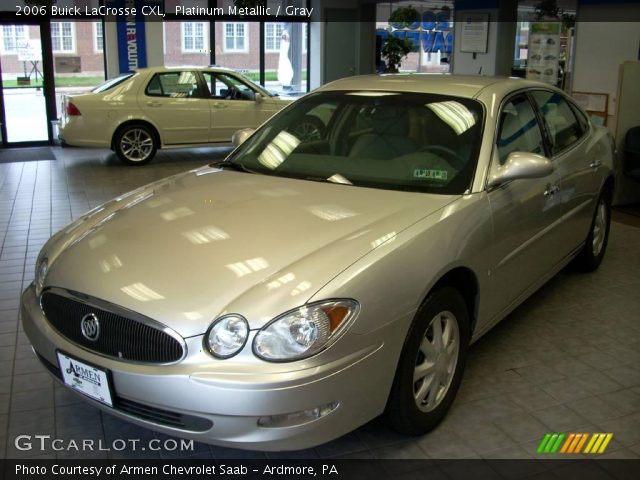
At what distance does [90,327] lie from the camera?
2.52 m

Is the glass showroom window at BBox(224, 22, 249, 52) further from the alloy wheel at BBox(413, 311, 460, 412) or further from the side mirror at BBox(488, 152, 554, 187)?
the alloy wheel at BBox(413, 311, 460, 412)

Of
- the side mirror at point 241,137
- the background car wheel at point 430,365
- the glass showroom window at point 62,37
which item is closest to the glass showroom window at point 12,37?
the glass showroom window at point 62,37

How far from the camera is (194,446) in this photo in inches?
113

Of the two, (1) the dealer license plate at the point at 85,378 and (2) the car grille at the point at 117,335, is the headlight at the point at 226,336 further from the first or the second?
(1) the dealer license plate at the point at 85,378

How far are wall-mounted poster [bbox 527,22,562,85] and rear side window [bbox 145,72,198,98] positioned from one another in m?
5.34

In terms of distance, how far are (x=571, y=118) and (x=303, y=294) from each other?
2.89m

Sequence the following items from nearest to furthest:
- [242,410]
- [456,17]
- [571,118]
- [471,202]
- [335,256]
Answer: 1. [242,410]
2. [335,256]
3. [471,202]
4. [571,118]
5. [456,17]

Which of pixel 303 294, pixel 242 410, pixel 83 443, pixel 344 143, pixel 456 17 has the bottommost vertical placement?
pixel 83 443

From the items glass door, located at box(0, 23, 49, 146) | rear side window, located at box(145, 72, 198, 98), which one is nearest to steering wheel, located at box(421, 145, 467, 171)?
rear side window, located at box(145, 72, 198, 98)

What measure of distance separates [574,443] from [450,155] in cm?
140

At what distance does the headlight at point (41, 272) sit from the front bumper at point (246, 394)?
0.48 metres

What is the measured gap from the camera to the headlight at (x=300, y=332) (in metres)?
2.29

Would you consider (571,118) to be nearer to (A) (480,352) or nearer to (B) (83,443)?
(A) (480,352)

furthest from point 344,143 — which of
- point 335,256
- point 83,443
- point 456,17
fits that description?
point 456,17
